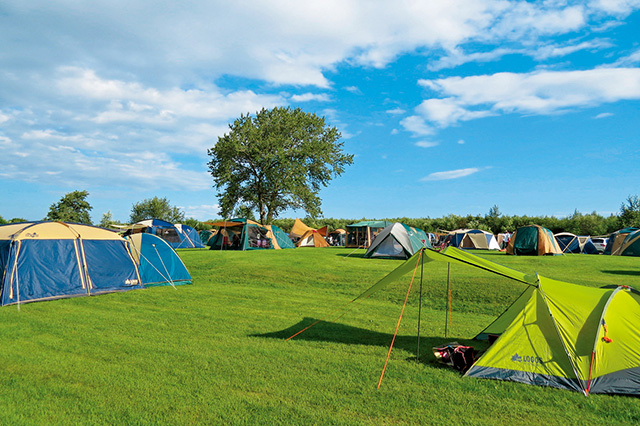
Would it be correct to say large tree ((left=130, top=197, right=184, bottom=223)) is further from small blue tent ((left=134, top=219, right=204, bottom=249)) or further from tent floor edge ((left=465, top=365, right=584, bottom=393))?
tent floor edge ((left=465, top=365, right=584, bottom=393))

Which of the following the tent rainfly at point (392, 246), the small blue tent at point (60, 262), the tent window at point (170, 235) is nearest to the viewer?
the small blue tent at point (60, 262)

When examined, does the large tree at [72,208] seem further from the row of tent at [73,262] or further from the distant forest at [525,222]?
the row of tent at [73,262]

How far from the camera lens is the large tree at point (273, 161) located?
38.4m

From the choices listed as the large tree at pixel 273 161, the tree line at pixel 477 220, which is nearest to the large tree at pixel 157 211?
the tree line at pixel 477 220

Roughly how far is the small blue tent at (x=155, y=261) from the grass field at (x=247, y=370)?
203 cm

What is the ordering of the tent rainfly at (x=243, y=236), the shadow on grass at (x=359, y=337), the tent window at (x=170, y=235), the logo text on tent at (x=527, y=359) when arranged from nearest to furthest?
the logo text on tent at (x=527, y=359) → the shadow on grass at (x=359, y=337) → the tent rainfly at (x=243, y=236) → the tent window at (x=170, y=235)

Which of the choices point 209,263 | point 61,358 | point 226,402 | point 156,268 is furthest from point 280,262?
point 226,402

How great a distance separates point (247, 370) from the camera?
5.75 meters

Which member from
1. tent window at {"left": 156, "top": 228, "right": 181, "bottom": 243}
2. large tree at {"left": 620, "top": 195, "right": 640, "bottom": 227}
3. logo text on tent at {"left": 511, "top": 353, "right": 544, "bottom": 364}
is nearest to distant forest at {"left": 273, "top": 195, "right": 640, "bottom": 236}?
large tree at {"left": 620, "top": 195, "right": 640, "bottom": 227}

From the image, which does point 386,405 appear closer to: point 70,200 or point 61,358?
point 61,358

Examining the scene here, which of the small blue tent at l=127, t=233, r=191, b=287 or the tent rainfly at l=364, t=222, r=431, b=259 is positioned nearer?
the small blue tent at l=127, t=233, r=191, b=287

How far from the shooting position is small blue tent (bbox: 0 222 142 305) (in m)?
10.4

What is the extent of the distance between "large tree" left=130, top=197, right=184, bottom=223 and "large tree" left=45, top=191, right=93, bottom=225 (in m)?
11.9

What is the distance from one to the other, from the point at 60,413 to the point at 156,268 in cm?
944
